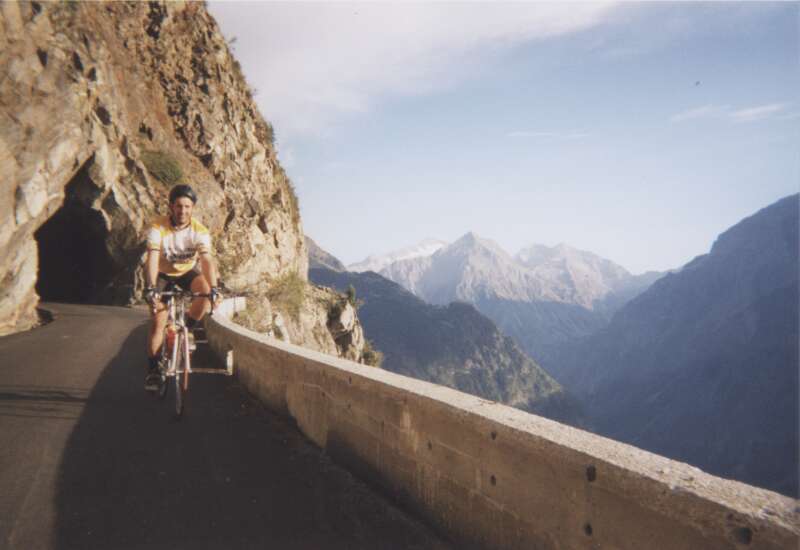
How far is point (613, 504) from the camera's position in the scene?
6.51 ft

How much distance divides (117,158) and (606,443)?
2443 centimetres

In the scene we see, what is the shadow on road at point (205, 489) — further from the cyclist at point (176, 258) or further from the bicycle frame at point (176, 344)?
the cyclist at point (176, 258)

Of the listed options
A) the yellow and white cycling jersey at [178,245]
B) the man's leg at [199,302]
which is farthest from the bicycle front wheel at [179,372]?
the yellow and white cycling jersey at [178,245]

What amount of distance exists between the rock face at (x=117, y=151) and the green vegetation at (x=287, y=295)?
89cm

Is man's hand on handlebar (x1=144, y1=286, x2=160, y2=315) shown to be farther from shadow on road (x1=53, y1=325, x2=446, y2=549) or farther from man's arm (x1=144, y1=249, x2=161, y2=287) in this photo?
shadow on road (x1=53, y1=325, x2=446, y2=549)

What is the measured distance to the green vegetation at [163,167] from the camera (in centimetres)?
2422

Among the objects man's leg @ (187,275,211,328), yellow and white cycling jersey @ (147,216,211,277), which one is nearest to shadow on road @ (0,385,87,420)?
man's leg @ (187,275,211,328)

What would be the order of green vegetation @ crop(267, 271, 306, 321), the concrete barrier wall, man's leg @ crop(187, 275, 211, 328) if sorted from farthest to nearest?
green vegetation @ crop(267, 271, 306, 321)
man's leg @ crop(187, 275, 211, 328)
the concrete barrier wall

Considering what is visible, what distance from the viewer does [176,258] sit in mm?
5633

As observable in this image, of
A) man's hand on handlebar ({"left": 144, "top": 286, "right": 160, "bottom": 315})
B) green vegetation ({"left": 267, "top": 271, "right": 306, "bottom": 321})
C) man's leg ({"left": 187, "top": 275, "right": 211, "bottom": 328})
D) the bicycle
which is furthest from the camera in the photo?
green vegetation ({"left": 267, "top": 271, "right": 306, "bottom": 321})

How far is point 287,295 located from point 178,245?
30764 millimetres

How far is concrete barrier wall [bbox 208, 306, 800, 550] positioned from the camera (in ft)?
5.54

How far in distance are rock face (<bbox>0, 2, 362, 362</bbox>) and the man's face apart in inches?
388

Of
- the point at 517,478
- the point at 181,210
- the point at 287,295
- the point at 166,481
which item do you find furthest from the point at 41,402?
the point at 287,295
